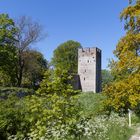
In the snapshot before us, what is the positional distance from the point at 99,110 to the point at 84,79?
5759 centimetres

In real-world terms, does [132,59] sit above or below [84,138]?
above

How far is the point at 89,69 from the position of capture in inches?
3179

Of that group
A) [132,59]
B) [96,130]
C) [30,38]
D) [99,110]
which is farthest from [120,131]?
[30,38]

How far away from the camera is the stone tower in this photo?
262 ft

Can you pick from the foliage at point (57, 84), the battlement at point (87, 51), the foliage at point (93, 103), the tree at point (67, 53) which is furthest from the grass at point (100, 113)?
the tree at point (67, 53)

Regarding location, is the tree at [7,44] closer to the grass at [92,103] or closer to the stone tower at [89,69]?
the grass at [92,103]

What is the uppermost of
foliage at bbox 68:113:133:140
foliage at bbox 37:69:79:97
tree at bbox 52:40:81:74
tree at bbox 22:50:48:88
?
tree at bbox 52:40:81:74

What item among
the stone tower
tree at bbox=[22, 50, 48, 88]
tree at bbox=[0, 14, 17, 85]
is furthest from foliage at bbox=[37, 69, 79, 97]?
the stone tower

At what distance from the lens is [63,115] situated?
1173cm

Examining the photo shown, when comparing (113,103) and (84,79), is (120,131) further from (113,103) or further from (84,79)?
(84,79)

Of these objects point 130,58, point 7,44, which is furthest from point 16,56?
point 130,58

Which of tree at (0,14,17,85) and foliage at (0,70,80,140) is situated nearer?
foliage at (0,70,80,140)

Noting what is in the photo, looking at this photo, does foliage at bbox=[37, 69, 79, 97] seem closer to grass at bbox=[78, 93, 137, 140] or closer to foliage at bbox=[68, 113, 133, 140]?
grass at bbox=[78, 93, 137, 140]

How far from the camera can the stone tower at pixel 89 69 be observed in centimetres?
8000
